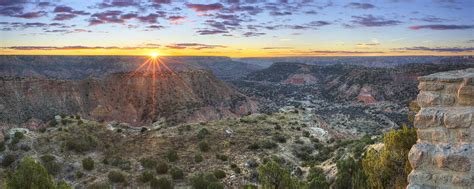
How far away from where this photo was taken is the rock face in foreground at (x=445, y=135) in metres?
5.02

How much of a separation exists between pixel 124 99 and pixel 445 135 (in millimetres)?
79172

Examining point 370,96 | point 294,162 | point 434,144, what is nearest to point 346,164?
point 294,162

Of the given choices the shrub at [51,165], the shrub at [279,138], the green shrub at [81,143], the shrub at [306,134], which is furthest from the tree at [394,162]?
the shrub at [306,134]

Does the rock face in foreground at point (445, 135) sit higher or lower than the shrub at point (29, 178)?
higher

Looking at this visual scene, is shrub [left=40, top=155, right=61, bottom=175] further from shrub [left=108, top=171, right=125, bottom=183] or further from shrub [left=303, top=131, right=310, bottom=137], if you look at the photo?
shrub [left=303, top=131, right=310, bottom=137]

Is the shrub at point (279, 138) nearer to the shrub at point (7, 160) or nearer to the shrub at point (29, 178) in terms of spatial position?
the shrub at point (7, 160)

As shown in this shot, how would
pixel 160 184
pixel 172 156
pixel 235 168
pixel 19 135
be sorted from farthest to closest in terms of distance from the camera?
pixel 19 135, pixel 172 156, pixel 235 168, pixel 160 184

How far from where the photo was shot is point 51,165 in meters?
20.1

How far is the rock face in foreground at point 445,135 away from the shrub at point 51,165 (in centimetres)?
1914

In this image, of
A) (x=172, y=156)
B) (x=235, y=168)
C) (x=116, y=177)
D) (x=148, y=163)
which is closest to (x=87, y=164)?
(x=116, y=177)

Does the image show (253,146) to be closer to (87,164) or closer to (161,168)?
(161,168)

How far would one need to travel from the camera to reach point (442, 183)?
16.8 ft

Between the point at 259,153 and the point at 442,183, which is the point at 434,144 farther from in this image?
the point at 259,153

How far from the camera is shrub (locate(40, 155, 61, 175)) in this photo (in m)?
19.9
